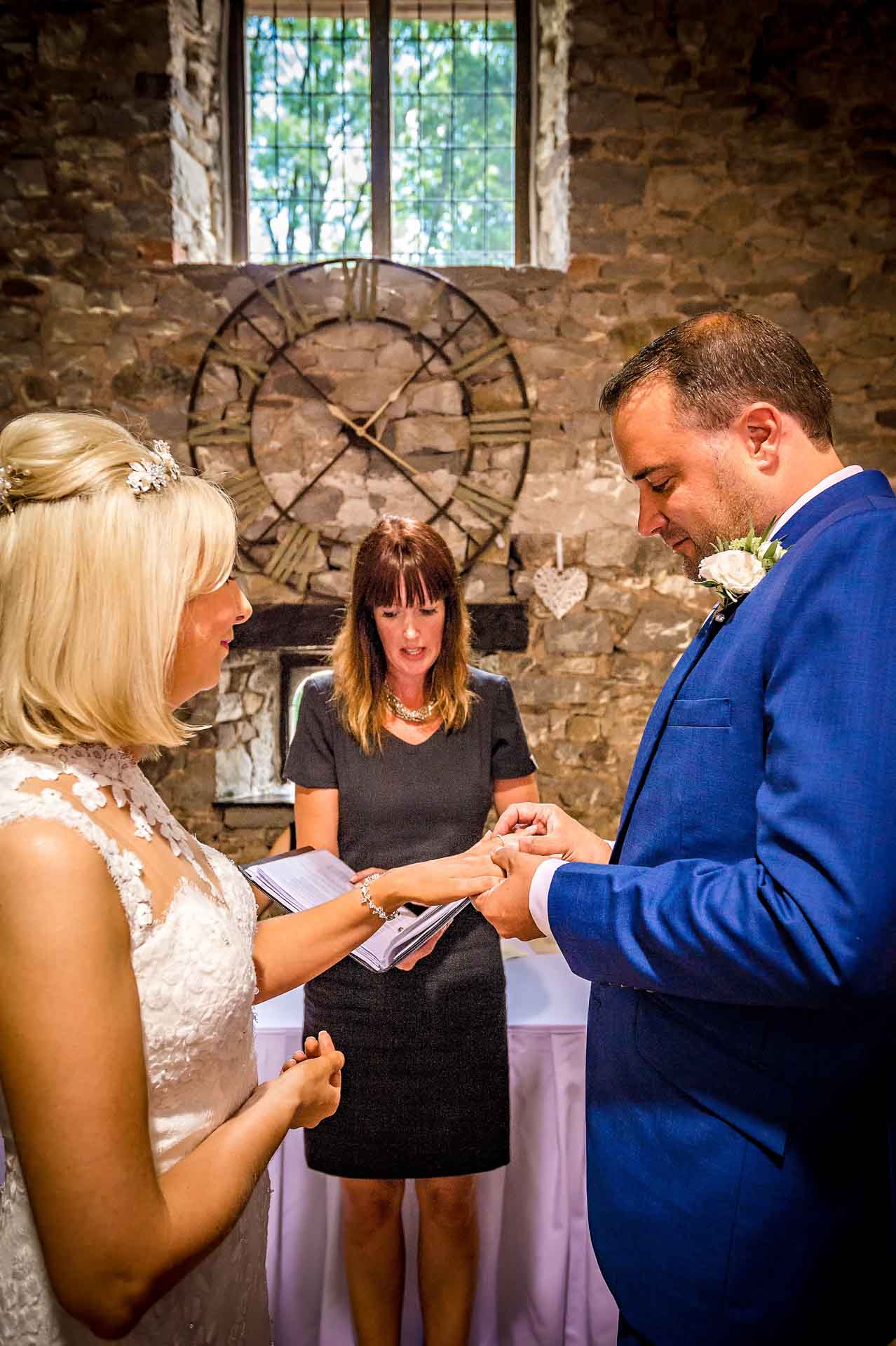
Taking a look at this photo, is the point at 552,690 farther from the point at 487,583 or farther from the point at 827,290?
the point at 827,290

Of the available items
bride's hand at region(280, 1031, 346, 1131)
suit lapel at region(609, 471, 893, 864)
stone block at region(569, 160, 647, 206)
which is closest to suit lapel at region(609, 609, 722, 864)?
suit lapel at region(609, 471, 893, 864)

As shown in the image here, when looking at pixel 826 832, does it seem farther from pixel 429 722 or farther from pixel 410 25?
pixel 410 25

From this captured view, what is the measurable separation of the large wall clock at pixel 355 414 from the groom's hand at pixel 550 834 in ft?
7.32

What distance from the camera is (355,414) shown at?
394cm

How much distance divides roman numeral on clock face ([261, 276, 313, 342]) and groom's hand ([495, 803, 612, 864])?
277 cm

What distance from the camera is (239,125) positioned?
14.1ft

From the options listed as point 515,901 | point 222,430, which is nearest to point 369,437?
point 222,430

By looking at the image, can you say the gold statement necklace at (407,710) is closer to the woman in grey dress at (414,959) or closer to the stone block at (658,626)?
the woman in grey dress at (414,959)

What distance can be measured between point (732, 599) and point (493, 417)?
290cm

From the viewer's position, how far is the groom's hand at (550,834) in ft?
5.71

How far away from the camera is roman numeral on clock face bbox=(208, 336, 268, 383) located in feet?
12.7

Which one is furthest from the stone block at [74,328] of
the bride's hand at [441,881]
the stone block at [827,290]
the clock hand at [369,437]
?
the bride's hand at [441,881]

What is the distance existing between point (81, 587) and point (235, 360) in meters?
3.20

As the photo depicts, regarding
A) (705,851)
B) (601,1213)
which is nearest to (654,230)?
(705,851)
